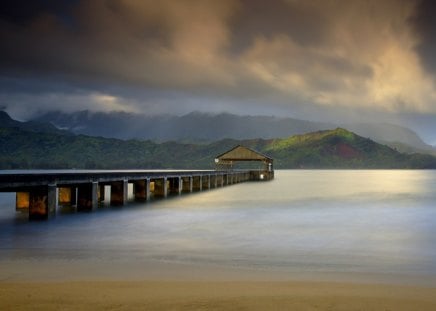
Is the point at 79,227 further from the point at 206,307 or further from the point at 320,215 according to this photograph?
the point at 320,215

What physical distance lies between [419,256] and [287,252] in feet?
14.9

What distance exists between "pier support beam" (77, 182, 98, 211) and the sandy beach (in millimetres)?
18358

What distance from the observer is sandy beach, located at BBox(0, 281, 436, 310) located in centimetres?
770

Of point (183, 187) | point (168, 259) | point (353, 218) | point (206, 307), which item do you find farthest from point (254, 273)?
point (183, 187)

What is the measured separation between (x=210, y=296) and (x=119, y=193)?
25839 millimetres

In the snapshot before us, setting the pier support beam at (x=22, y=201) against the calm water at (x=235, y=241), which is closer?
the calm water at (x=235, y=241)

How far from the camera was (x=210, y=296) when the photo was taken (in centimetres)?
859

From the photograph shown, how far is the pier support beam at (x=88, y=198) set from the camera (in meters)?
27.6

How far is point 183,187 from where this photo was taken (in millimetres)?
53125

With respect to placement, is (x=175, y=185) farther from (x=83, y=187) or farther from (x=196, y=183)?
(x=83, y=187)

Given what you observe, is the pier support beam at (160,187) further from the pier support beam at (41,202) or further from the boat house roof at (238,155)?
the boat house roof at (238,155)

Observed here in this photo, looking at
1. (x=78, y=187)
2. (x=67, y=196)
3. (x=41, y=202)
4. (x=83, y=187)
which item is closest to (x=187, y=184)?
(x=67, y=196)

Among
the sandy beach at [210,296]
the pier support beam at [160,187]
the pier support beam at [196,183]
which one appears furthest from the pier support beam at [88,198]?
the pier support beam at [196,183]

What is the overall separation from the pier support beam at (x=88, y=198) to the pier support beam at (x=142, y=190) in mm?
8875
